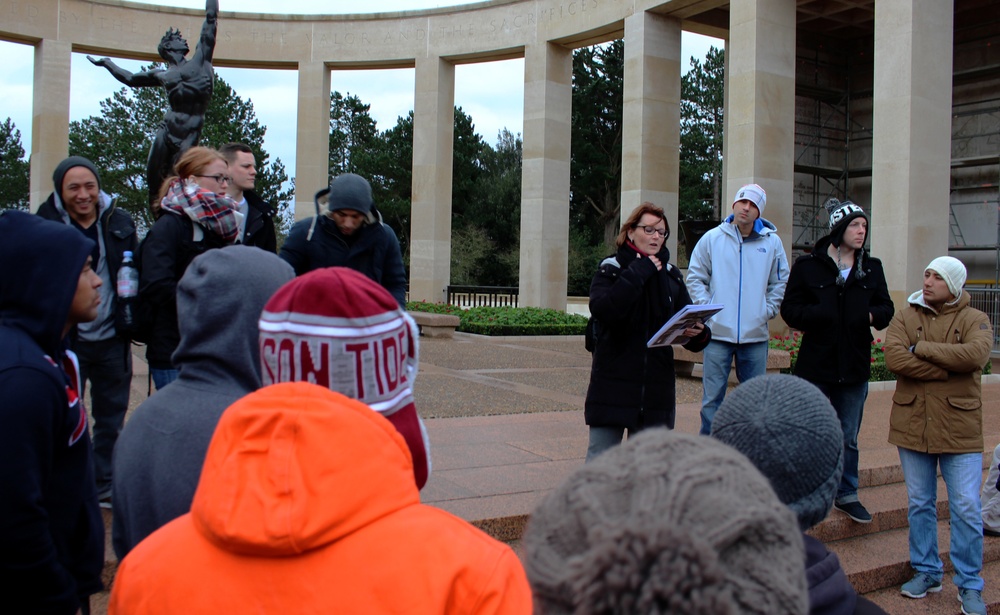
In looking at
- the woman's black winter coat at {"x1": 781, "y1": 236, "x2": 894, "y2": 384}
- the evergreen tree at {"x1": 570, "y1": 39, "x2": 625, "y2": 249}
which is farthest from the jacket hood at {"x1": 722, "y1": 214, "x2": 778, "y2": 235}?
the evergreen tree at {"x1": 570, "y1": 39, "x2": 625, "y2": 249}

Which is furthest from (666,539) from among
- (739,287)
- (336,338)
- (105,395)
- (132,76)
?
(132,76)

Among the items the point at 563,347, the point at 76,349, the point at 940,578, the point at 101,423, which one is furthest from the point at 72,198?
the point at 563,347

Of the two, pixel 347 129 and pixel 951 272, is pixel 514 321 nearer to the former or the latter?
pixel 951 272

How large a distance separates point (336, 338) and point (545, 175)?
19799mm

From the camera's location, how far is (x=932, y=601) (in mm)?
4301

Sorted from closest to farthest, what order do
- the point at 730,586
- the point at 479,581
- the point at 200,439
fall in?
the point at 730,586 < the point at 479,581 < the point at 200,439

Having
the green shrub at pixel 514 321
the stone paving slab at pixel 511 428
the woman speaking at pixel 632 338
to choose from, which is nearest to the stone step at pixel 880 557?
the stone paving slab at pixel 511 428

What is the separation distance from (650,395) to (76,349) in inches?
118

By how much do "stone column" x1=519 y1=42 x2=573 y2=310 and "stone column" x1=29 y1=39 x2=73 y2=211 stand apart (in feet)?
40.0

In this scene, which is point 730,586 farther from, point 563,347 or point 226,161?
point 563,347

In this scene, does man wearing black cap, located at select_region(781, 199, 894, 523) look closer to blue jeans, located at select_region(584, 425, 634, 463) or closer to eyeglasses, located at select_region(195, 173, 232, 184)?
blue jeans, located at select_region(584, 425, 634, 463)

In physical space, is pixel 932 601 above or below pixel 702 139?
below

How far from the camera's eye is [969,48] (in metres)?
19.9

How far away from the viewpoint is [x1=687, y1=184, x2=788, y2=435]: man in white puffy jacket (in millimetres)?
5523
